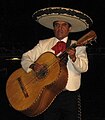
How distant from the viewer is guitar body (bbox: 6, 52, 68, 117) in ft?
11.5

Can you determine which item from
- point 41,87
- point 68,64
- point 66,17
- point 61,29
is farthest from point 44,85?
point 66,17

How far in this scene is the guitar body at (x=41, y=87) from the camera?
11.5 ft

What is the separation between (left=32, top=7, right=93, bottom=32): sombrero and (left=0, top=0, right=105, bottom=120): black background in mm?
2062

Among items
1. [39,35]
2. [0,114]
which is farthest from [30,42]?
[0,114]

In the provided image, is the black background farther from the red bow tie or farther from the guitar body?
the red bow tie

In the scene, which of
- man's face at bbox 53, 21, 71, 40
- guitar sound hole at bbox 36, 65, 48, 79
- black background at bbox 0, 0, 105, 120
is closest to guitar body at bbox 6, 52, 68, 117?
guitar sound hole at bbox 36, 65, 48, 79

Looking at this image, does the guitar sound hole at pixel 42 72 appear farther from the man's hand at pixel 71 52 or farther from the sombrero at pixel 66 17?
the sombrero at pixel 66 17

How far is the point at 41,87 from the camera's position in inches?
140

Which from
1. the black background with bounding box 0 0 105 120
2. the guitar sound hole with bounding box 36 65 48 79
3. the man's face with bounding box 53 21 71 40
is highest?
the man's face with bounding box 53 21 71 40

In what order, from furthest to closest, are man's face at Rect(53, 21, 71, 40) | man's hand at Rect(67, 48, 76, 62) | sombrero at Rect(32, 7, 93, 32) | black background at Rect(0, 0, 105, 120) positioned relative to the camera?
black background at Rect(0, 0, 105, 120)
man's face at Rect(53, 21, 71, 40)
sombrero at Rect(32, 7, 93, 32)
man's hand at Rect(67, 48, 76, 62)

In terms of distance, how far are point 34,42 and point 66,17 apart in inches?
244

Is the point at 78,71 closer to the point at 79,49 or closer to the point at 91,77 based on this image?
the point at 79,49

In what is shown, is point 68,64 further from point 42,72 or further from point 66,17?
point 66,17

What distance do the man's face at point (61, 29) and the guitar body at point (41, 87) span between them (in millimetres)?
231
